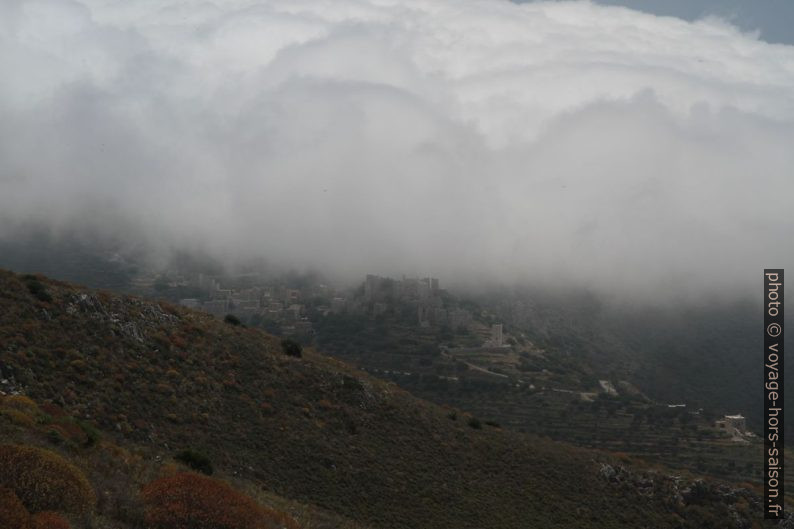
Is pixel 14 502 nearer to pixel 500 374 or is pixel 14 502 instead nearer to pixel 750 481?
pixel 750 481

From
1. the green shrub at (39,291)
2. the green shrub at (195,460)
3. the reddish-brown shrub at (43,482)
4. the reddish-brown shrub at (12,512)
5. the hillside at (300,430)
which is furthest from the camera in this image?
the green shrub at (39,291)

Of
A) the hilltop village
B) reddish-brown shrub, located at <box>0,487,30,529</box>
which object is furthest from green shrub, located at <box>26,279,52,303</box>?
the hilltop village

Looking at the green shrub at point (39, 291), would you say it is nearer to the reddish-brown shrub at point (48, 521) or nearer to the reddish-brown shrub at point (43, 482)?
the reddish-brown shrub at point (43, 482)

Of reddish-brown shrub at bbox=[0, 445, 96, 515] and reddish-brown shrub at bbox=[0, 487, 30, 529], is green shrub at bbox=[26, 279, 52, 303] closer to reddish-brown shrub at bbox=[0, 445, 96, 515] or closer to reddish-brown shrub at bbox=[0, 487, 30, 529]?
reddish-brown shrub at bbox=[0, 445, 96, 515]

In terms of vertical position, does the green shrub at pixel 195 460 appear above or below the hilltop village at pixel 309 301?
below

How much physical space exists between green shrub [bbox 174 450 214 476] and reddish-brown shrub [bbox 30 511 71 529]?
11.9 m

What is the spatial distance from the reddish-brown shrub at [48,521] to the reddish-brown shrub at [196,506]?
9.02ft

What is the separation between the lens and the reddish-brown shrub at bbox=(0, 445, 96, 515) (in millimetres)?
17797

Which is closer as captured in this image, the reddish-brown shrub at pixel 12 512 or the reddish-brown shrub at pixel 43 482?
the reddish-brown shrub at pixel 12 512

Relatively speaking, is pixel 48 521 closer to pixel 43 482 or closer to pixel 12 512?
pixel 12 512

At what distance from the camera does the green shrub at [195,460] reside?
2894 centimetres

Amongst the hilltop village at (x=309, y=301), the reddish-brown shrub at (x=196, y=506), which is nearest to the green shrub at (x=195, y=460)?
the reddish-brown shrub at (x=196, y=506)

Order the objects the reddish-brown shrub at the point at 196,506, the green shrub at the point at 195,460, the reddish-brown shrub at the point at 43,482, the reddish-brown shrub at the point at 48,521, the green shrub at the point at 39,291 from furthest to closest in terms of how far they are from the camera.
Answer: the green shrub at the point at 39,291
the green shrub at the point at 195,460
the reddish-brown shrub at the point at 196,506
the reddish-brown shrub at the point at 43,482
the reddish-brown shrub at the point at 48,521

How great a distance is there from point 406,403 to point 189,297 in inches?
2528
